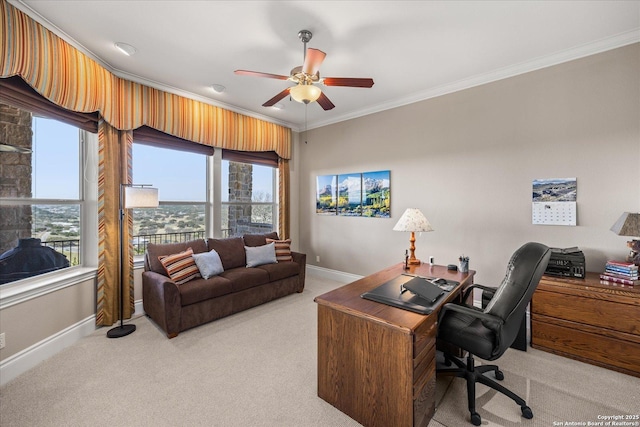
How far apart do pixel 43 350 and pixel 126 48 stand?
9.26ft

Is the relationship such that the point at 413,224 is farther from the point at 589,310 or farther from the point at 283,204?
the point at 283,204

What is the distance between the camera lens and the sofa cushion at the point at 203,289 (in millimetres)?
2879

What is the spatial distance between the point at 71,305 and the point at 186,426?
193cm

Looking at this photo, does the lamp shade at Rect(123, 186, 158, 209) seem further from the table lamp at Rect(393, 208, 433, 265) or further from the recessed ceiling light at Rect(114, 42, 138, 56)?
the table lamp at Rect(393, 208, 433, 265)

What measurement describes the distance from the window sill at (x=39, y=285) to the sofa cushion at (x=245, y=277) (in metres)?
1.37

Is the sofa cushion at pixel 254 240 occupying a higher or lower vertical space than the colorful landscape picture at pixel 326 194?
lower

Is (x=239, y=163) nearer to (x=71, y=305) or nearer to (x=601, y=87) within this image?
(x=71, y=305)

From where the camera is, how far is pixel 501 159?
10.4 feet

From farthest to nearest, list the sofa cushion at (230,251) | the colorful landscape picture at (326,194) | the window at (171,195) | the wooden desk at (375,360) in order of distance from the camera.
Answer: the colorful landscape picture at (326,194) < the sofa cushion at (230,251) < the window at (171,195) < the wooden desk at (375,360)

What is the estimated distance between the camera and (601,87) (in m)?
2.63

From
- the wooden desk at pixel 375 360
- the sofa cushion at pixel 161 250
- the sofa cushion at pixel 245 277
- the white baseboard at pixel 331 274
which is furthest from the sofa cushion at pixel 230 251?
the wooden desk at pixel 375 360

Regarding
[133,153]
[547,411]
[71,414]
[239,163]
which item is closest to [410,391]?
[547,411]

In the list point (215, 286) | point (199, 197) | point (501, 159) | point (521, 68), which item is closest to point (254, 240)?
point (199, 197)

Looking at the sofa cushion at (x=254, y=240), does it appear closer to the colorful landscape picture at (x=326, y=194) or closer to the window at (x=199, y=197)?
the window at (x=199, y=197)
